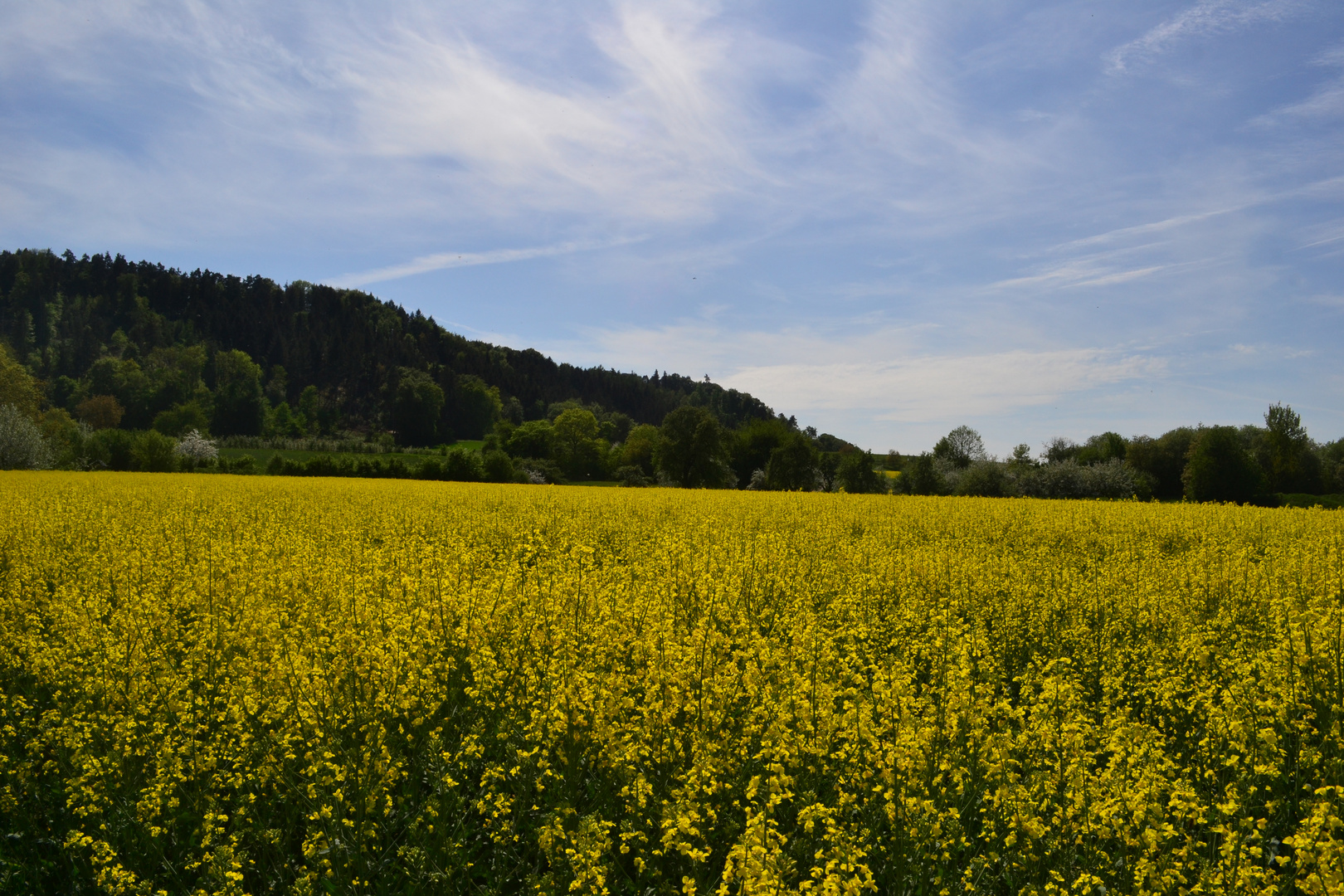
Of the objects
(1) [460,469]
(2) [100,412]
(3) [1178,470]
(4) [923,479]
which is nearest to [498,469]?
(1) [460,469]

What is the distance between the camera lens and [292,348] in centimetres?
15950

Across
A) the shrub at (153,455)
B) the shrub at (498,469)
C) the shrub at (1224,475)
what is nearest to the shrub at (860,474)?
the shrub at (1224,475)

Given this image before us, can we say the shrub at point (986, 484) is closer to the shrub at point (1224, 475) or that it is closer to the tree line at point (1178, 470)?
the tree line at point (1178, 470)

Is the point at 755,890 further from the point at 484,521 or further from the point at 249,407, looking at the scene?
the point at 249,407

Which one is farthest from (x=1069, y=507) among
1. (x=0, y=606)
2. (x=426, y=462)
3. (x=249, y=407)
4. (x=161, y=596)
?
(x=249, y=407)

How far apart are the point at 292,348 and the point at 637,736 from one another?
178578 millimetres

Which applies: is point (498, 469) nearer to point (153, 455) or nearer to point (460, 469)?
point (460, 469)

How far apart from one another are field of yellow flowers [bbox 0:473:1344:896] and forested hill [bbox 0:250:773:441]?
122 meters

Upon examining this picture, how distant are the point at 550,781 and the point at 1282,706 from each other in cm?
448

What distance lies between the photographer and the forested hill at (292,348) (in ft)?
446

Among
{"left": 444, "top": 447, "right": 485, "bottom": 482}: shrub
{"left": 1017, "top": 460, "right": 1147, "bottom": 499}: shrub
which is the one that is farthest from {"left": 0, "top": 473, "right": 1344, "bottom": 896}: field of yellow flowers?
{"left": 444, "top": 447, "right": 485, "bottom": 482}: shrub

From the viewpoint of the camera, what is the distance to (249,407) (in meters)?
119

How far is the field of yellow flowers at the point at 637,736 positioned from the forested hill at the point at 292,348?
401 feet

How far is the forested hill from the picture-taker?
136 metres
